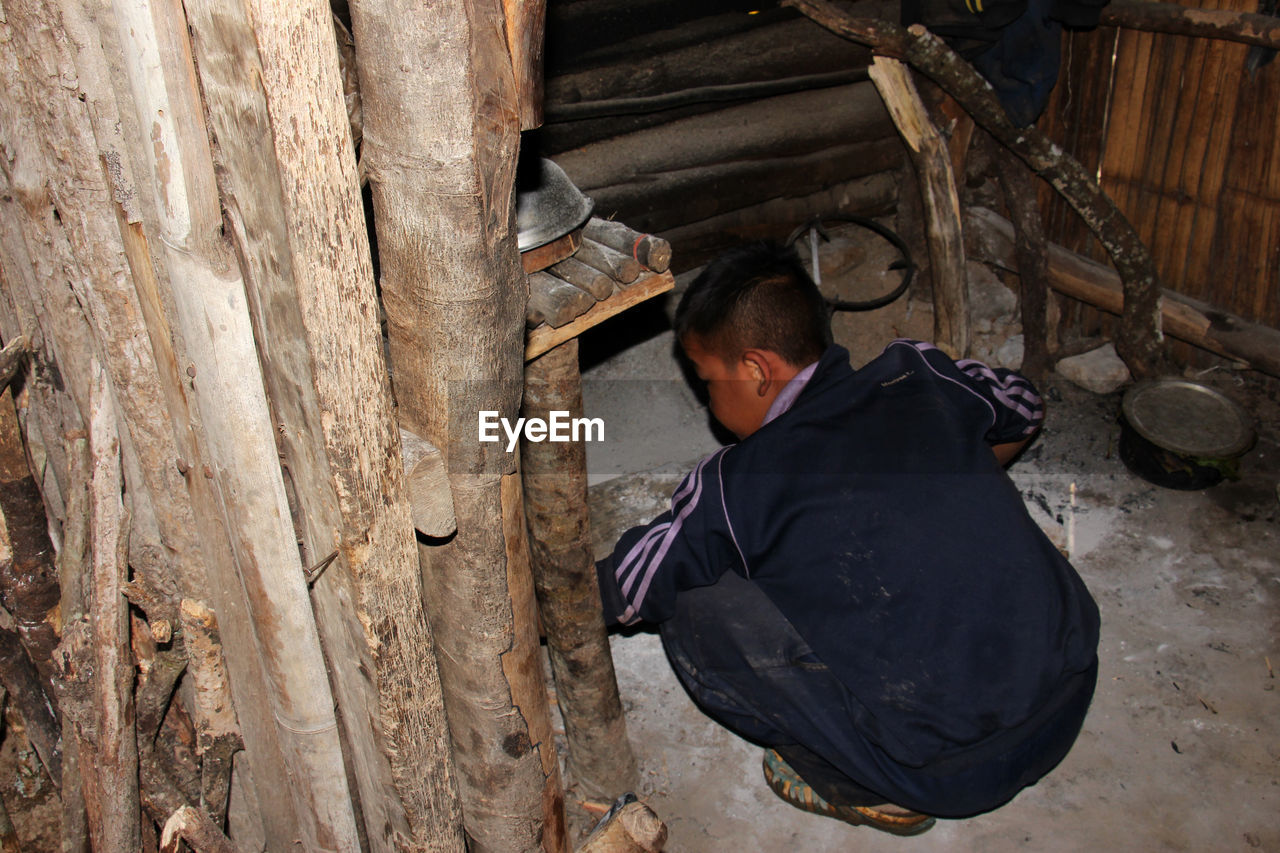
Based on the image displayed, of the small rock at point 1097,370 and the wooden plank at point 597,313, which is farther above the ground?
the wooden plank at point 597,313

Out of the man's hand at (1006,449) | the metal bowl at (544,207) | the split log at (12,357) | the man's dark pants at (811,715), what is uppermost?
the metal bowl at (544,207)

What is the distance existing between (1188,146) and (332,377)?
4372 millimetres

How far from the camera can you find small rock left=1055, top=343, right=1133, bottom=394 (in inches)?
190

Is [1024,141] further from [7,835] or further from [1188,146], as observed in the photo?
[7,835]

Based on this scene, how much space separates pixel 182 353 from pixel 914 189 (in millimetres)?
4519

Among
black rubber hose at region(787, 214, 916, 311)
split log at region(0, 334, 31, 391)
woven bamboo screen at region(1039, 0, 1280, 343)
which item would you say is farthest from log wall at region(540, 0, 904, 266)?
split log at region(0, 334, 31, 391)

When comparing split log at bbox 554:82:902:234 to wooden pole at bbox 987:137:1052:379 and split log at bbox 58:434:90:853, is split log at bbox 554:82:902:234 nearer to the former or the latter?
wooden pole at bbox 987:137:1052:379

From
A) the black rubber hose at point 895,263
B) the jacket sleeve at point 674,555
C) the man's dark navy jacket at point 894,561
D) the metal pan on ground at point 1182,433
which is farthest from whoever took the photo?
the black rubber hose at point 895,263

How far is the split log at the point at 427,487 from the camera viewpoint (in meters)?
1.57

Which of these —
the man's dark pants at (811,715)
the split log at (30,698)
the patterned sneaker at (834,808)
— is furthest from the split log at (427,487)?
the patterned sneaker at (834,808)

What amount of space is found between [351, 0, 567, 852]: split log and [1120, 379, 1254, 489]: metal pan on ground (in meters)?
3.20

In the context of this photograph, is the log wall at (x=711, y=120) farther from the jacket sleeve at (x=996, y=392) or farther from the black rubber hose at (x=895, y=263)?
the jacket sleeve at (x=996, y=392)

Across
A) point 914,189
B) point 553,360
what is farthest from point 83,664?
point 914,189

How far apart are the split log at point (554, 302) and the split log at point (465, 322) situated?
33cm
